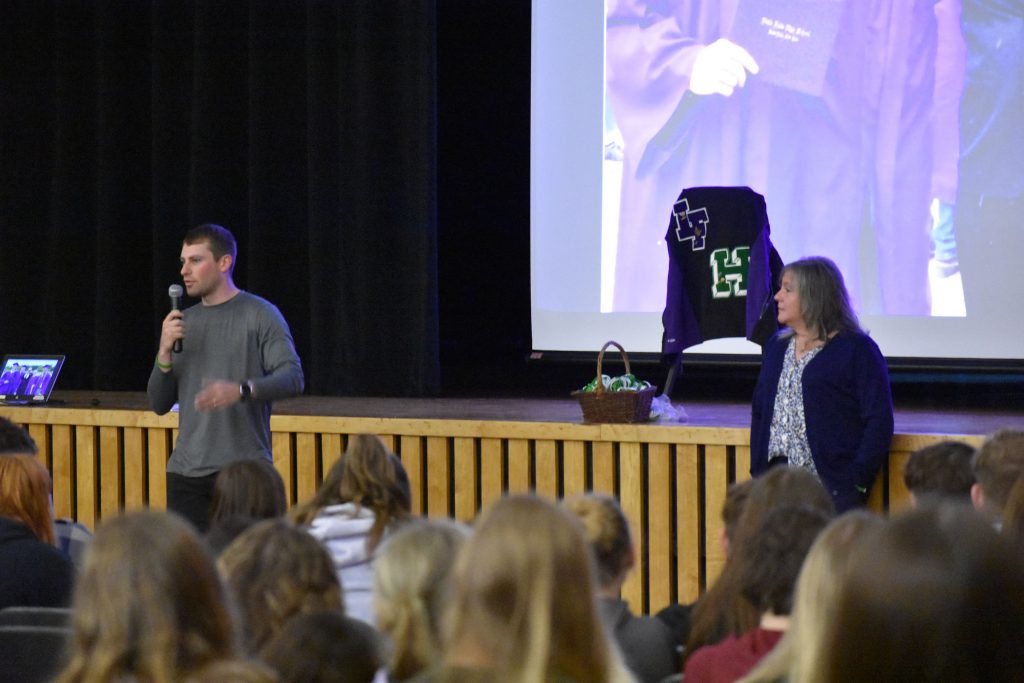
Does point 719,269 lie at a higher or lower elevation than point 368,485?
higher

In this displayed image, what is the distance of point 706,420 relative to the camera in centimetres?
496

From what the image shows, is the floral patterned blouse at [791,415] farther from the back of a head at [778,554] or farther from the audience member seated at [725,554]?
the back of a head at [778,554]

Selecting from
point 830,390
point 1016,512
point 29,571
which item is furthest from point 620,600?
A: point 830,390

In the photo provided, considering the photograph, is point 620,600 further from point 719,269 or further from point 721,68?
point 721,68

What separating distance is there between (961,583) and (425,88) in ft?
18.2

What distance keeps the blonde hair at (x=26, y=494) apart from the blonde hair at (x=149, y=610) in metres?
1.46

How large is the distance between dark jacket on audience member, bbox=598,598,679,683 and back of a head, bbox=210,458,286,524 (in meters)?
0.90

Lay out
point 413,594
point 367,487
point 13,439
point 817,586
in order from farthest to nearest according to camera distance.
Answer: point 13,439, point 367,487, point 413,594, point 817,586

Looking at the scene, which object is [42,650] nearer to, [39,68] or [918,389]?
[918,389]

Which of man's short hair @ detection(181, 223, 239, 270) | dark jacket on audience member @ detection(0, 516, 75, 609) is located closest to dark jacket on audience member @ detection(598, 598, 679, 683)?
dark jacket on audience member @ detection(0, 516, 75, 609)

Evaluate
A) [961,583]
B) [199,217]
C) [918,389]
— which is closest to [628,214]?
[918,389]

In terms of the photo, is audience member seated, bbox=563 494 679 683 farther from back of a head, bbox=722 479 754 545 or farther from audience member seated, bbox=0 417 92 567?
audience member seated, bbox=0 417 92 567

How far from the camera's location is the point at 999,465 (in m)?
2.65

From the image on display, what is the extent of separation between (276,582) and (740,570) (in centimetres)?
70
